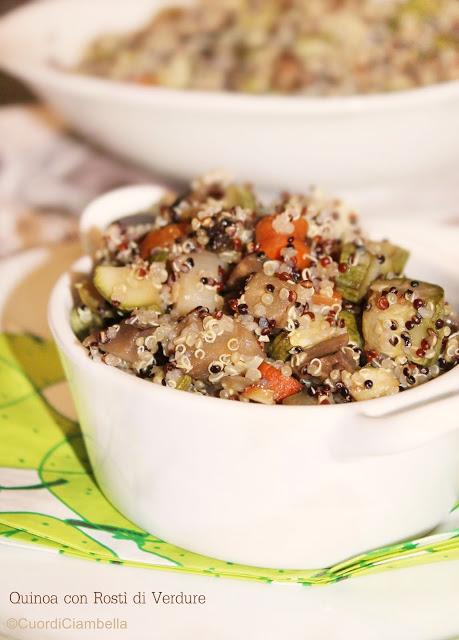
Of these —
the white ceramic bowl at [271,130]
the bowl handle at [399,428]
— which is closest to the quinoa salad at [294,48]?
the white ceramic bowl at [271,130]

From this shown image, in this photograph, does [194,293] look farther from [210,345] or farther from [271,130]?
[271,130]

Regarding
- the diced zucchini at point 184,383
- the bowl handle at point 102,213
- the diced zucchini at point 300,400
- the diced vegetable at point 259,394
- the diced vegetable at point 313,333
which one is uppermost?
the diced vegetable at point 313,333

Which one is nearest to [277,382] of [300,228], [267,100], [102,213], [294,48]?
[300,228]

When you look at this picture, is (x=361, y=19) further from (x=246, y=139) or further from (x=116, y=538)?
(x=116, y=538)

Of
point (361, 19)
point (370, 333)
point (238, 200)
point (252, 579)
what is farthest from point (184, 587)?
point (361, 19)

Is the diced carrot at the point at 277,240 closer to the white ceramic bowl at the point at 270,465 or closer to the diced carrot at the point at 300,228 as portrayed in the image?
the diced carrot at the point at 300,228

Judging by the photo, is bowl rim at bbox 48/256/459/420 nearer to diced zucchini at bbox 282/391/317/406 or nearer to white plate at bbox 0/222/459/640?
diced zucchini at bbox 282/391/317/406
